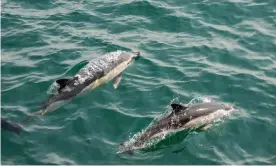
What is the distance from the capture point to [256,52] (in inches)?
632

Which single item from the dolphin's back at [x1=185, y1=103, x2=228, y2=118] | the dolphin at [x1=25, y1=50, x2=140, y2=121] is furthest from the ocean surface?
the dolphin's back at [x1=185, y1=103, x2=228, y2=118]

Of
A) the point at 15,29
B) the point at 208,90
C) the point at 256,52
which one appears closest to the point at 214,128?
the point at 208,90

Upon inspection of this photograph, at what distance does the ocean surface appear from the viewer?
36.1 feet

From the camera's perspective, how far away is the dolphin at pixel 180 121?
35.8ft

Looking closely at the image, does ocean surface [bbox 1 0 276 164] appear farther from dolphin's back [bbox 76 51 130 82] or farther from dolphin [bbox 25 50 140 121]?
dolphin's back [bbox 76 51 130 82]

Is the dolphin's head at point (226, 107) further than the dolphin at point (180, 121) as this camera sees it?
Yes

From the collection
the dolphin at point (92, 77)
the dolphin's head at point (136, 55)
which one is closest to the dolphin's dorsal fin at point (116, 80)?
the dolphin at point (92, 77)

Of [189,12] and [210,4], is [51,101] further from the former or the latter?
[210,4]

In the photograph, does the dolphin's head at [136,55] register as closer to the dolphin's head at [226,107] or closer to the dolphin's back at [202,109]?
the dolphin's back at [202,109]

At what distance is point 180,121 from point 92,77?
339 cm

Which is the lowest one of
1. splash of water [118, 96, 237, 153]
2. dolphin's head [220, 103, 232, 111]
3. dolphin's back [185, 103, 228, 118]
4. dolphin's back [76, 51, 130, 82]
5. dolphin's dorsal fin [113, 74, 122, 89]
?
splash of water [118, 96, 237, 153]

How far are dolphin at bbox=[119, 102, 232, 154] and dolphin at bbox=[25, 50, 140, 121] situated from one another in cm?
256

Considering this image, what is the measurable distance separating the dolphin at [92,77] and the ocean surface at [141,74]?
278 mm

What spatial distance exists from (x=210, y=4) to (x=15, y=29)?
905 cm
